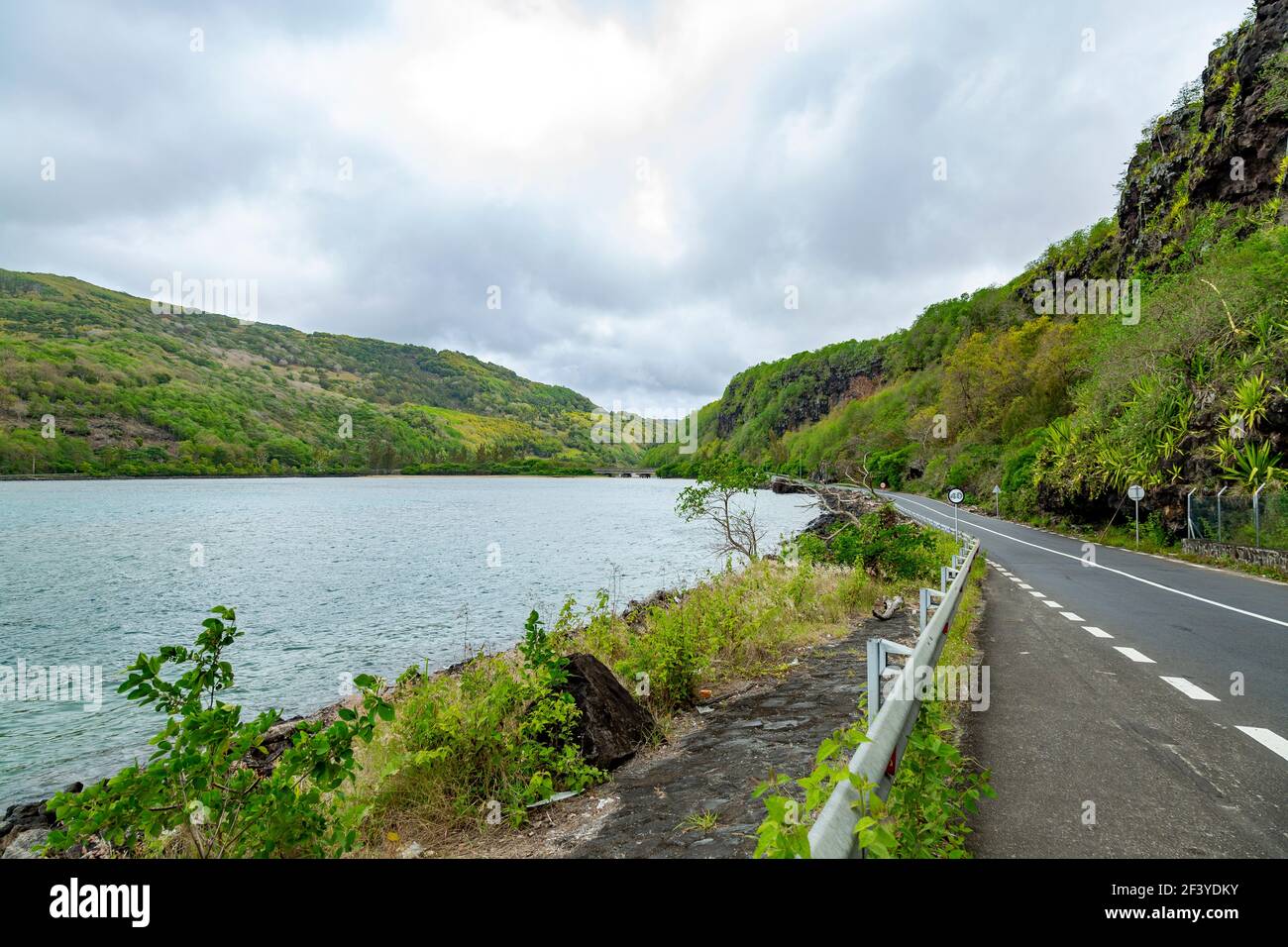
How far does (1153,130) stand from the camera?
43281mm

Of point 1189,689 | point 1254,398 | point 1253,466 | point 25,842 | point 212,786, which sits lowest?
point 25,842

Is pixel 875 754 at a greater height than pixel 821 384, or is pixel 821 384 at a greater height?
pixel 821 384

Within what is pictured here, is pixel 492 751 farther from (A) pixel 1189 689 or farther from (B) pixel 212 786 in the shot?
(A) pixel 1189 689

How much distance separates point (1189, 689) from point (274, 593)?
86.3 feet

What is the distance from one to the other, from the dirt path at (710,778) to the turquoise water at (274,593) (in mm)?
5522

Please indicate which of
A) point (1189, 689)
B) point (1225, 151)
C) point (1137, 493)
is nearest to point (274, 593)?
point (1189, 689)

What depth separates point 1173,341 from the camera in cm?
2448

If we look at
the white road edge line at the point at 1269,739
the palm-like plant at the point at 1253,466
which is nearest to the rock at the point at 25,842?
the white road edge line at the point at 1269,739

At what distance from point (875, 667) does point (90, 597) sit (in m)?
28.8

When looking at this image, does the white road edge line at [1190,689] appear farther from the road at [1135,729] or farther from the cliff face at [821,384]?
the cliff face at [821,384]

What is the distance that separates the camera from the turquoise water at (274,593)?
1180 centimetres

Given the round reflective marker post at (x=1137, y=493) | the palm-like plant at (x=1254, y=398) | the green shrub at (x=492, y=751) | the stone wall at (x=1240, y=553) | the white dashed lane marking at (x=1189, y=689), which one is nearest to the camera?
the green shrub at (x=492, y=751)

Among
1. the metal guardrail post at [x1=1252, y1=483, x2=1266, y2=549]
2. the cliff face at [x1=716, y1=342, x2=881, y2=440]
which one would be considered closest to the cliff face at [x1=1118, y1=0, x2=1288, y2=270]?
the metal guardrail post at [x1=1252, y1=483, x2=1266, y2=549]

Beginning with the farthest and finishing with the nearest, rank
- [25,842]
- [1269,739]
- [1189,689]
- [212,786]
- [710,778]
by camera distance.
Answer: [1189,689] → [25,842] → [710,778] → [1269,739] → [212,786]
